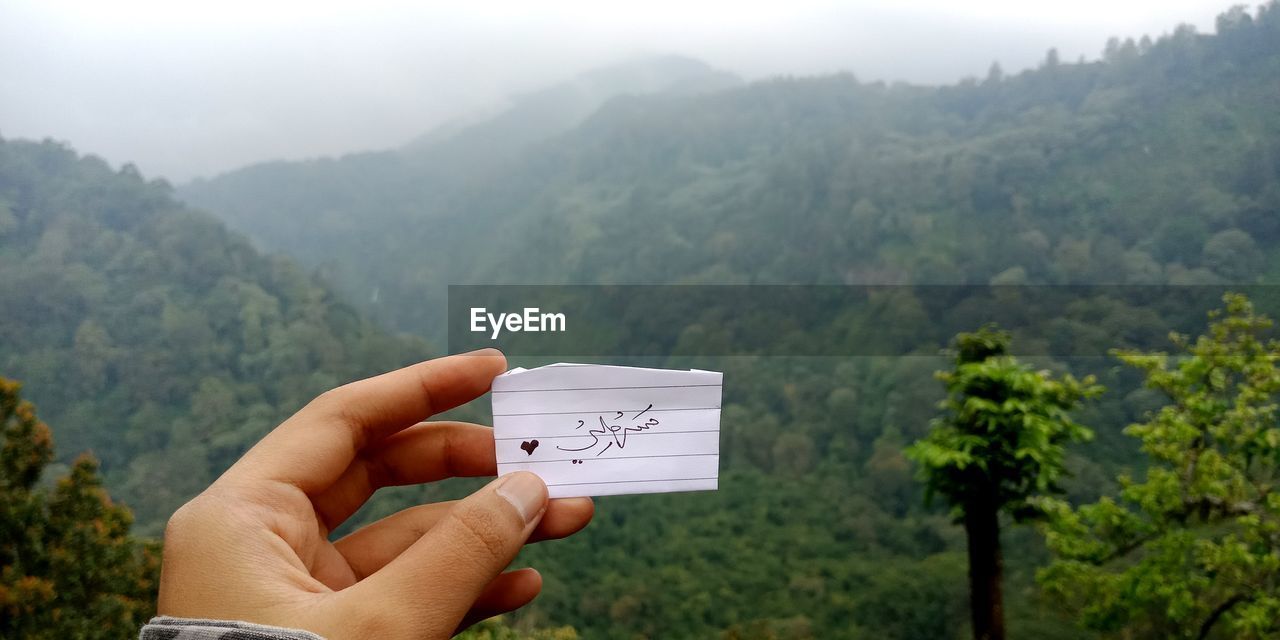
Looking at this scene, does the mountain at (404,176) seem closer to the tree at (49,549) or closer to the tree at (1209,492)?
the tree at (49,549)

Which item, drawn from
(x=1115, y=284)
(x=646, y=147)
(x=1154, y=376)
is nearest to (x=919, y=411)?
(x=1115, y=284)

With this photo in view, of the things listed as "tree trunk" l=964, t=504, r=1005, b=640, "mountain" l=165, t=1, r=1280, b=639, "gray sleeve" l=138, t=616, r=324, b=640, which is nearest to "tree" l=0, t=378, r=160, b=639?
"gray sleeve" l=138, t=616, r=324, b=640

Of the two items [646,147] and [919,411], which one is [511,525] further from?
[646,147]

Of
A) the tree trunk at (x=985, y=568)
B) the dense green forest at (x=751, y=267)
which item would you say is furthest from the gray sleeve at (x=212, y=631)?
the dense green forest at (x=751, y=267)

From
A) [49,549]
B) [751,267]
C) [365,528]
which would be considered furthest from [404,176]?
[365,528]

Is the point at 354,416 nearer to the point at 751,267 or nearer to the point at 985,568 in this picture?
the point at 985,568

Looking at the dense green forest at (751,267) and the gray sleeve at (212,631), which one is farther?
the dense green forest at (751,267)
